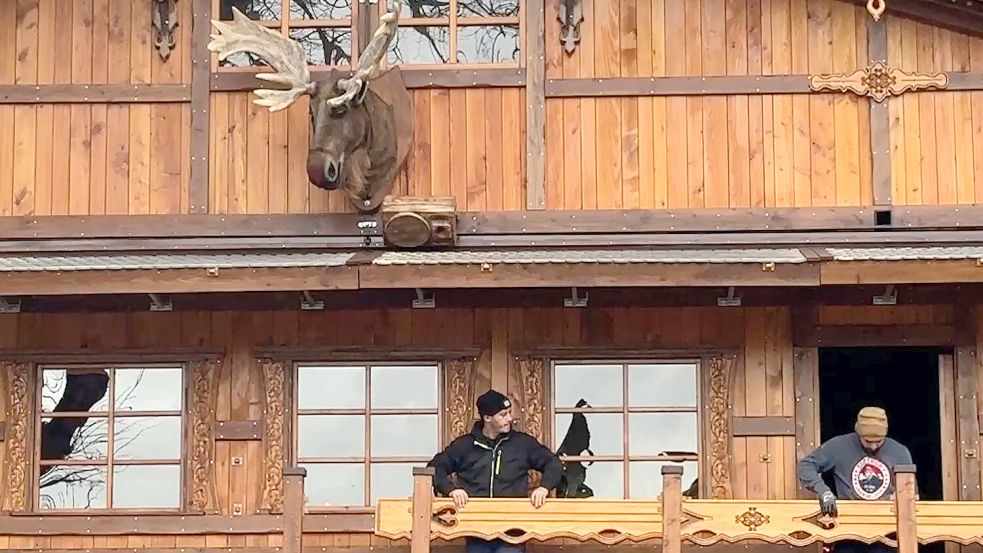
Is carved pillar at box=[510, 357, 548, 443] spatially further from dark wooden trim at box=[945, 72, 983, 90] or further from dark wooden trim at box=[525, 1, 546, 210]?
dark wooden trim at box=[945, 72, 983, 90]

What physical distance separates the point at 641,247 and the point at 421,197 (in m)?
1.48

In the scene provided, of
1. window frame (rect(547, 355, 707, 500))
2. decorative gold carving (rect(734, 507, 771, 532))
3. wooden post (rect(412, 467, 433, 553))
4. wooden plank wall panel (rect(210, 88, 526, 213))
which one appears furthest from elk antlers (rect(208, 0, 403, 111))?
decorative gold carving (rect(734, 507, 771, 532))

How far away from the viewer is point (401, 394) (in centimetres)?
1162

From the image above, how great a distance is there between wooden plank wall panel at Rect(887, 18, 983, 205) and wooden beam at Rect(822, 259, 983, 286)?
1.21m

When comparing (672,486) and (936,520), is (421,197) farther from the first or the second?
(936,520)

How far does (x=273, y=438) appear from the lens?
1150 cm

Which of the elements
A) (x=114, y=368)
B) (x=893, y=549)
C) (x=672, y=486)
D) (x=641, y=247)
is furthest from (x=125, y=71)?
(x=893, y=549)

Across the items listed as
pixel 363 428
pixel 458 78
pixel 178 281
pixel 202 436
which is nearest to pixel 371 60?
pixel 458 78

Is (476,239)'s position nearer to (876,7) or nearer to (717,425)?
(717,425)

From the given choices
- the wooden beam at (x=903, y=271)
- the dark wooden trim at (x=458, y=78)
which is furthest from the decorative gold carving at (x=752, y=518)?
the dark wooden trim at (x=458, y=78)

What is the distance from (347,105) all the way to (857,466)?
3.90 meters

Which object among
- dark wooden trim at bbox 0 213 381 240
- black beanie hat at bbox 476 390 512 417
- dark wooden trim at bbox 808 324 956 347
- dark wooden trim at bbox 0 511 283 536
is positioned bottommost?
dark wooden trim at bbox 0 511 283 536

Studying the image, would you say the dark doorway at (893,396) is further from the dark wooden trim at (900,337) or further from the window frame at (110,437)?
the window frame at (110,437)

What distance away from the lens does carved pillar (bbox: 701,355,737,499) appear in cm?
1133
